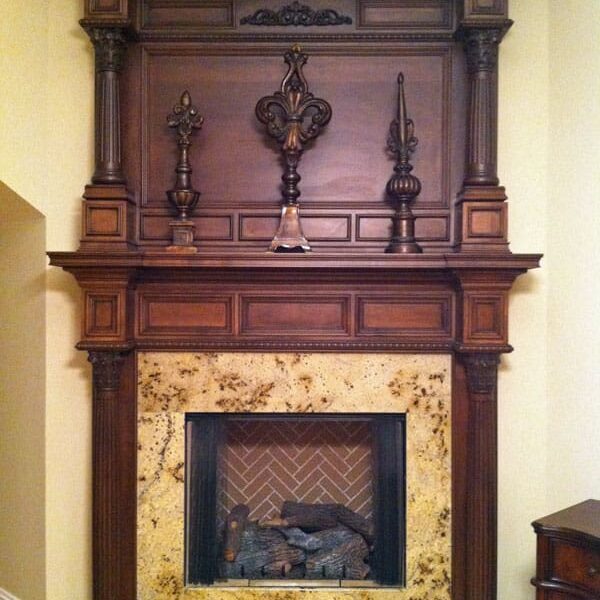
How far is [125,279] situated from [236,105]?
92 centimetres

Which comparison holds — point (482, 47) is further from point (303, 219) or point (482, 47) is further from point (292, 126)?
point (303, 219)

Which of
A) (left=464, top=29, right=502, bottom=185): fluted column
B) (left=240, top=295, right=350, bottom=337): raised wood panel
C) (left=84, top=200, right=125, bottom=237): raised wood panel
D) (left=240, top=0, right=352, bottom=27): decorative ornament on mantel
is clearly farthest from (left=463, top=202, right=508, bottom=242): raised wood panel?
(left=84, top=200, right=125, bottom=237): raised wood panel

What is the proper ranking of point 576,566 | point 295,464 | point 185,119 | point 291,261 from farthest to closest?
point 295,464 → point 185,119 → point 291,261 → point 576,566

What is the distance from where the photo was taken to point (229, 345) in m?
2.55

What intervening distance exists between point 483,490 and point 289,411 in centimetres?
88

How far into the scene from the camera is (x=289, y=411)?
102 inches

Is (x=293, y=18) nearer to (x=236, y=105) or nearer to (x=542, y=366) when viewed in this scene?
(x=236, y=105)

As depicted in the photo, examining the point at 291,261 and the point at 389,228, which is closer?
the point at 291,261

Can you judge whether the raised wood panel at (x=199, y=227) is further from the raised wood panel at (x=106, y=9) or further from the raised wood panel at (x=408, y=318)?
the raised wood panel at (x=106, y=9)

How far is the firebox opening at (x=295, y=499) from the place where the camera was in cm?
262

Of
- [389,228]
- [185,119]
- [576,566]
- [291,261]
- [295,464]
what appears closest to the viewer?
[576,566]

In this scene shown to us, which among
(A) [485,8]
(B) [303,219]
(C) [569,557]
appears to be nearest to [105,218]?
(B) [303,219]

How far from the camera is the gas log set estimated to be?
2650 mm

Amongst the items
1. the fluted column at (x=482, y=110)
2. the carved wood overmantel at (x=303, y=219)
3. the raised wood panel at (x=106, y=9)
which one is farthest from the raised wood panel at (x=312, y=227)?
the raised wood panel at (x=106, y=9)
